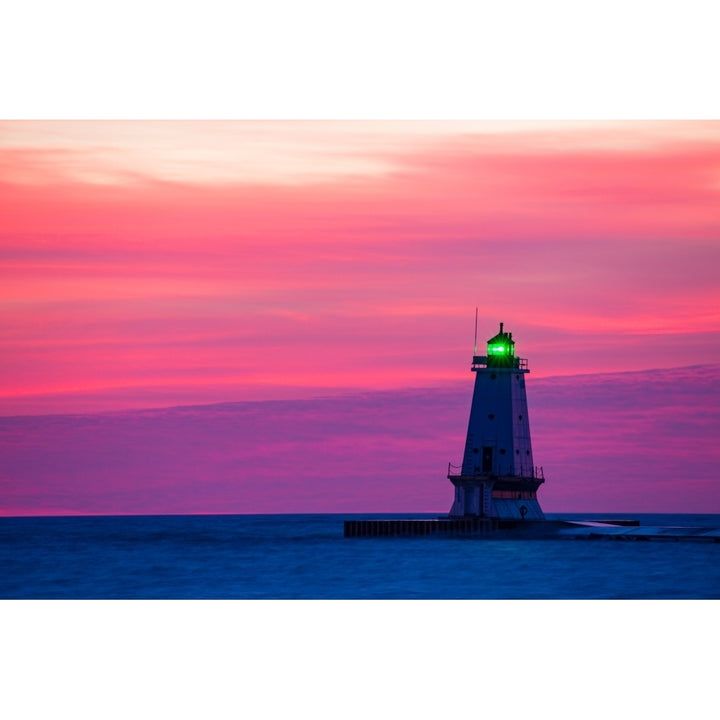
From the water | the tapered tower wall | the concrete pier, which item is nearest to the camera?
the water

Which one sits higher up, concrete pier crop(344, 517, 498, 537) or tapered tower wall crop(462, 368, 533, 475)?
tapered tower wall crop(462, 368, 533, 475)

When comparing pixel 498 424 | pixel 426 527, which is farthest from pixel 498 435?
A: pixel 426 527

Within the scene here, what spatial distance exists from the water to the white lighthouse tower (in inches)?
73.6

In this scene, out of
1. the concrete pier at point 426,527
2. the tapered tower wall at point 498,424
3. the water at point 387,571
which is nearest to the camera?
the water at point 387,571

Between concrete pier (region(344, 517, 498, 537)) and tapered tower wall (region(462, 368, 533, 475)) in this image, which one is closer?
tapered tower wall (region(462, 368, 533, 475))

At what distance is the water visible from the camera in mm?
42375

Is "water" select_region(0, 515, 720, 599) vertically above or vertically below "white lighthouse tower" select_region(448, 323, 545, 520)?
below

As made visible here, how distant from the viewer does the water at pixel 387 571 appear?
42375 millimetres

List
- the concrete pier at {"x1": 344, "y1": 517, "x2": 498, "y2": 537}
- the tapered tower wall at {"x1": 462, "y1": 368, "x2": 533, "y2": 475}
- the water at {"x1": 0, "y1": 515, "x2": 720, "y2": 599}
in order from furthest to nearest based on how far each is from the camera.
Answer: the concrete pier at {"x1": 344, "y1": 517, "x2": 498, "y2": 537}
the tapered tower wall at {"x1": 462, "y1": 368, "x2": 533, "y2": 475}
the water at {"x1": 0, "y1": 515, "x2": 720, "y2": 599}

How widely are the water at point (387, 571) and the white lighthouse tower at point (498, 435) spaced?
187cm

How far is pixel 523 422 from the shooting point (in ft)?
196

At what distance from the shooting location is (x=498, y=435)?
59219 millimetres

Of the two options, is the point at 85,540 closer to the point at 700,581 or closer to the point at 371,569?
the point at 371,569
